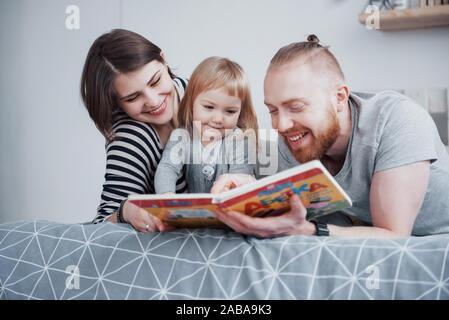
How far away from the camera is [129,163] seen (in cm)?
132

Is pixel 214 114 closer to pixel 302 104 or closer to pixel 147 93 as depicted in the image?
pixel 147 93

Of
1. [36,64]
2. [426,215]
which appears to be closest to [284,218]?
[426,215]

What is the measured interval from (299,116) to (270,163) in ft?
1.09

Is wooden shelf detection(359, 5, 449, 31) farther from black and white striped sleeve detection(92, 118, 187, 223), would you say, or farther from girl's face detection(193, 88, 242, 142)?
black and white striped sleeve detection(92, 118, 187, 223)

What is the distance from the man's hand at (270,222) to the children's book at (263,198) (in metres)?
0.02

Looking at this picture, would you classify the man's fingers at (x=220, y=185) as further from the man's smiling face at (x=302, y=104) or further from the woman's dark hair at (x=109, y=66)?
the woman's dark hair at (x=109, y=66)

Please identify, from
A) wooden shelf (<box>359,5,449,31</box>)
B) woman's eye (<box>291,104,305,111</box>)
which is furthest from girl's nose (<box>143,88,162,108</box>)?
wooden shelf (<box>359,5,449,31</box>)

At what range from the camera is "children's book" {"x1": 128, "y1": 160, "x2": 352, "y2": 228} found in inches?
26.0

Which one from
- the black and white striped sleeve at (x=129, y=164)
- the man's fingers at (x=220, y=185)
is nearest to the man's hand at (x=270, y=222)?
the man's fingers at (x=220, y=185)

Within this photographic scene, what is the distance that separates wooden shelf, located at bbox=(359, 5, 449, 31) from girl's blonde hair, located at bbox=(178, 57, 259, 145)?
2.29 feet

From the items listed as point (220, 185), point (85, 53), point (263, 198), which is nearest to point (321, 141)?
point (220, 185)

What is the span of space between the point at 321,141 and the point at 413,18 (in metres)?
0.96

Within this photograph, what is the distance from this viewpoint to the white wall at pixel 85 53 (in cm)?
168

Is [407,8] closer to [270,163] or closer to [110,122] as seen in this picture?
[270,163]
